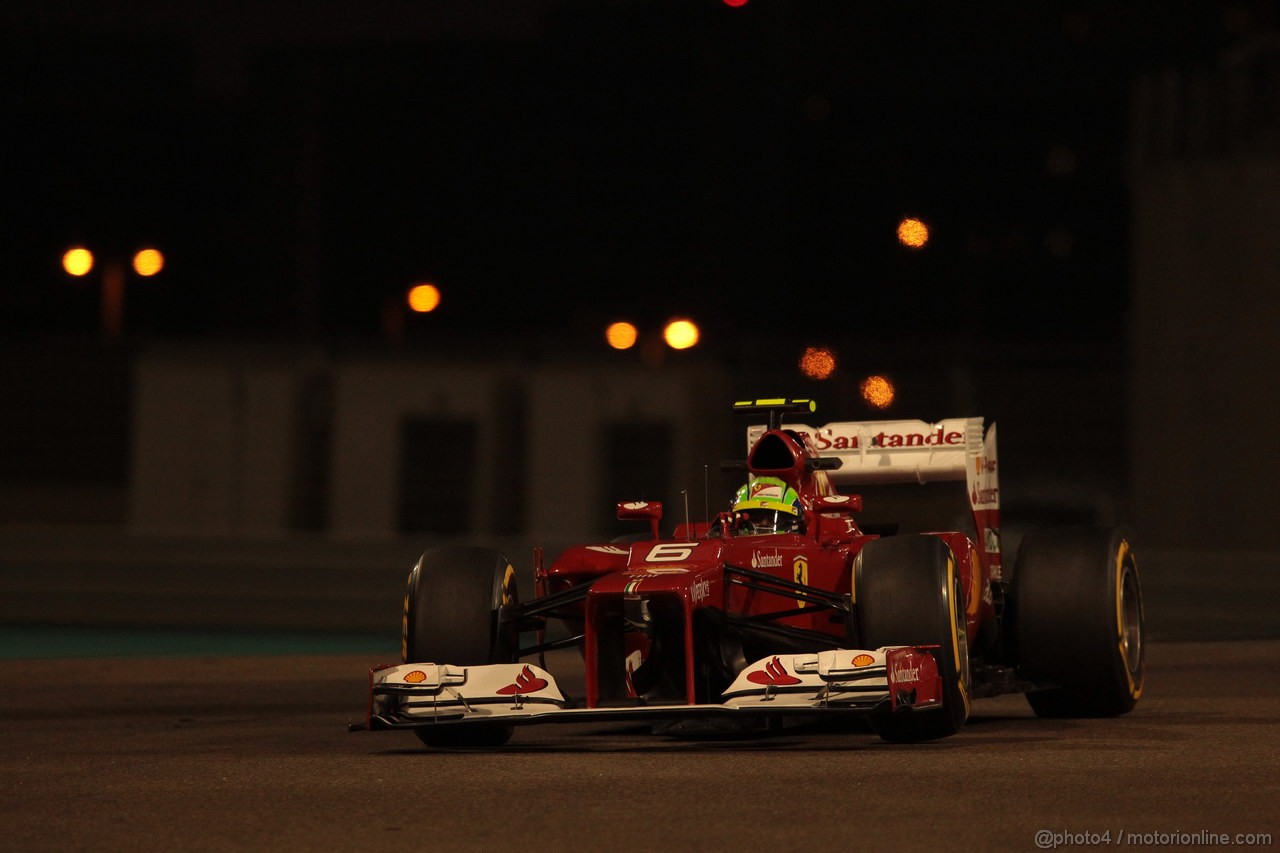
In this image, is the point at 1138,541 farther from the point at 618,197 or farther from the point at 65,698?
the point at 618,197

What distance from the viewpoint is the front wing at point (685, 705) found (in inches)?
372

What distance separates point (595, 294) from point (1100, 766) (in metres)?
41.0

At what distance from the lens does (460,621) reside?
10.5 m

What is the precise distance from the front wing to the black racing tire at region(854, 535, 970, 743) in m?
0.12

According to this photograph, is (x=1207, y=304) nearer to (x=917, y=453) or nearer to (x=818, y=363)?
(x=818, y=363)

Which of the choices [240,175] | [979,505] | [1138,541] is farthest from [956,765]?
[240,175]

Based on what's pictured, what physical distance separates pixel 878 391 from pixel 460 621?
11895 millimetres

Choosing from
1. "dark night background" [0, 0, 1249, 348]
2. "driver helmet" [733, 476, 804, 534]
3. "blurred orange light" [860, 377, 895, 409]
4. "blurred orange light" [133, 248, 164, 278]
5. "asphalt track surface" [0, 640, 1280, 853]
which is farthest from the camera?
"dark night background" [0, 0, 1249, 348]

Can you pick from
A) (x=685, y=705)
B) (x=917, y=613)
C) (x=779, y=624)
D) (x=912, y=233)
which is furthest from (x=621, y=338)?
(x=912, y=233)

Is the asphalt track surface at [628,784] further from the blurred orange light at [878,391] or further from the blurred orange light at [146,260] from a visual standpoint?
the blurred orange light at [146,260]

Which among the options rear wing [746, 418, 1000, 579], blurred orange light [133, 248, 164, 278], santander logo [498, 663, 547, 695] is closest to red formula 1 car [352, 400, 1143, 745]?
santander logo [498, 663, 547, 695]

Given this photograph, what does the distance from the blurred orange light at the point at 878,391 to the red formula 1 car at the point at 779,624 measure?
30.3ft

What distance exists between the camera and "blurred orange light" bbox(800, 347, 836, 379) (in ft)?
68.3

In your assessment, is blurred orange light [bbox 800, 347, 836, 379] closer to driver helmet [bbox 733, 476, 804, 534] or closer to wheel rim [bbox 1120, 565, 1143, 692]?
wheel rim [bbox 1120, 565, 1143, 692]
